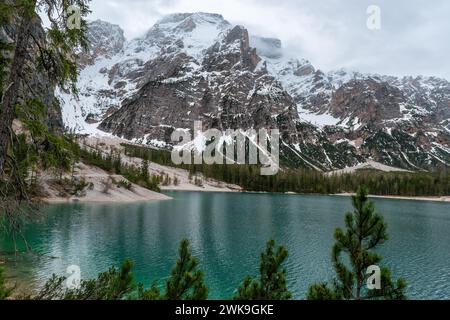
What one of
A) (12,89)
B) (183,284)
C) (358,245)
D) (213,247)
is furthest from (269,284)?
(213,247)

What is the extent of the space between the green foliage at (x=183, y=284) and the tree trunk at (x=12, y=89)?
6.55 meters

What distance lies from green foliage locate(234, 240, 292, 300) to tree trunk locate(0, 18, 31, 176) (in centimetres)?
949

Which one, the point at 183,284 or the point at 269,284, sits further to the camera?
the point at 269,284

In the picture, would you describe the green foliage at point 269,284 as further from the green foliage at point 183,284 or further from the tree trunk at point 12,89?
the tree trunk at point 12,89

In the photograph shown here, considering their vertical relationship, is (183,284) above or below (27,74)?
below

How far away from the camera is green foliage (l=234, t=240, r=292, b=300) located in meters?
13.8

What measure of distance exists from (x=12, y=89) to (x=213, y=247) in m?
42.7

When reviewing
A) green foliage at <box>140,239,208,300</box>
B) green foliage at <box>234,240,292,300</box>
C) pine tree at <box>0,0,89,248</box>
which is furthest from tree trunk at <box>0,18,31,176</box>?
green foliage at <box>234,240,292,300</box>

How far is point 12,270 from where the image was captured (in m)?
30.9

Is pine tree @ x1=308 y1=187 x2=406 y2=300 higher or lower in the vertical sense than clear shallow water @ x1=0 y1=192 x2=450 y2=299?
higher

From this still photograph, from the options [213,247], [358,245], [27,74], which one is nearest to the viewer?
[27,74]

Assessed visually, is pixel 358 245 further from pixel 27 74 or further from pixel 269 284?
pixel 27 74

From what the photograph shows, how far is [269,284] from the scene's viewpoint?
1446 cm

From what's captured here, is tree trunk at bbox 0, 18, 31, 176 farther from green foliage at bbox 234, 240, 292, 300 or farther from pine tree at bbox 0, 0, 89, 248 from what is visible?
green foliage at bbox 234, 240, 292, 300
